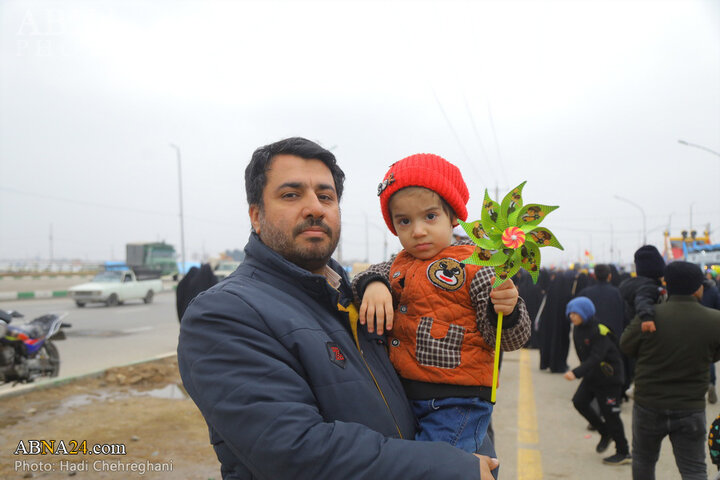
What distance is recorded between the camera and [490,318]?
1.83m

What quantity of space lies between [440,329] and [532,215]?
56 centimetres

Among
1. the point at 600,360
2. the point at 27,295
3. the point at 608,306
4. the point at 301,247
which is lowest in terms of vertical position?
the point at 27,295

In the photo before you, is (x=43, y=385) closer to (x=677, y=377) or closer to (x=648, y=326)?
(x=648, y=326)

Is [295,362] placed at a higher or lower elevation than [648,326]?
higher

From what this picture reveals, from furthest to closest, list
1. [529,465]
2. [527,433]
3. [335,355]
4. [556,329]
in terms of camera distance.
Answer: [556,329] < [527,433] < [529,465] < [335,355]

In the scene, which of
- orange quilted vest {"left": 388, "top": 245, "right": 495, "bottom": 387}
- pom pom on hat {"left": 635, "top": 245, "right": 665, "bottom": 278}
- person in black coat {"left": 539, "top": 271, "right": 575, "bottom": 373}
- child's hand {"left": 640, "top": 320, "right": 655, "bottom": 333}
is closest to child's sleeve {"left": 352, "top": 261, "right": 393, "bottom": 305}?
orange quilted vest {"left": 388, "top": 245, "right": 495, "bottom": 387}

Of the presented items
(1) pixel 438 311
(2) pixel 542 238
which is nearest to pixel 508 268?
(2) pixel 542 238

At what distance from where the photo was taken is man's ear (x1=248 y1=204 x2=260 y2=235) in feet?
6.36

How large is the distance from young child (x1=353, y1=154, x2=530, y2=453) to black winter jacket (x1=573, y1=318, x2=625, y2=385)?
3.93m

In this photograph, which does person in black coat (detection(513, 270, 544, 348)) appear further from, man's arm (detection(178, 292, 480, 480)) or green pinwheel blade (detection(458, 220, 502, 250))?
man's arm (detection(178, 292, 480, 480))

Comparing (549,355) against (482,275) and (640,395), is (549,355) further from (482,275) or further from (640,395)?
(482,275)

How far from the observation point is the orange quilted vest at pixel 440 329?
1796mm

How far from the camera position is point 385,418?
1.54 m

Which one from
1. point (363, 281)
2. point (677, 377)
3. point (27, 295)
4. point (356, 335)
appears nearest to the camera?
point (356, 335)
